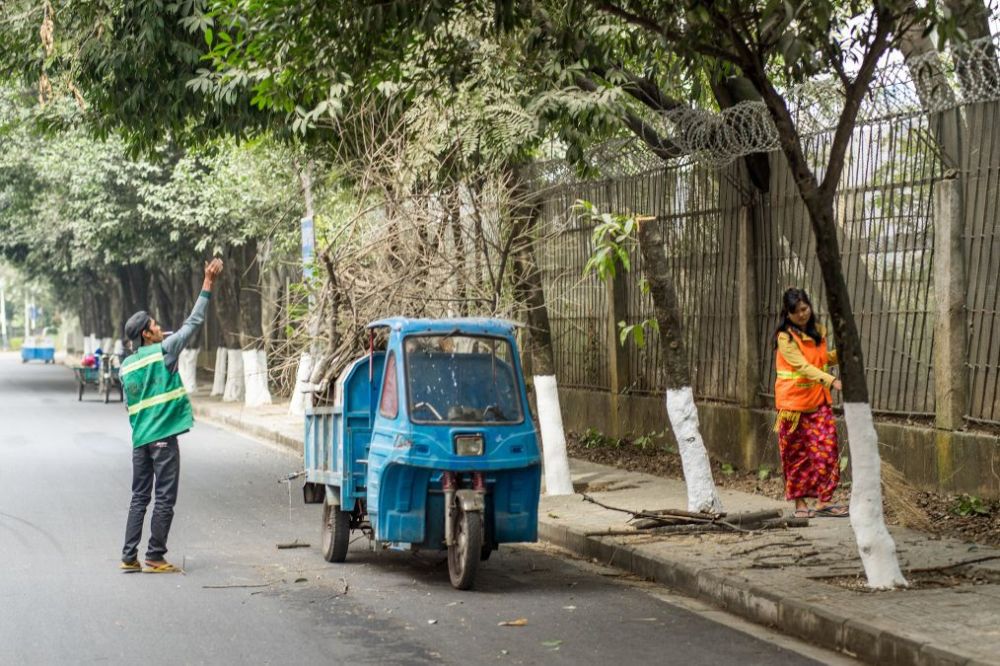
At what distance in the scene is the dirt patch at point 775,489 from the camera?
1007 centimetres

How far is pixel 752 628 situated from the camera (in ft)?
26.1

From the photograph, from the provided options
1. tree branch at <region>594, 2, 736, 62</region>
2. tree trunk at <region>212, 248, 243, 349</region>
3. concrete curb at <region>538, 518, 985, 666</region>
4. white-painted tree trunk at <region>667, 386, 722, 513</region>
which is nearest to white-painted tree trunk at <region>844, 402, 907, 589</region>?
concrete curb at <region>538, 518, 985, 666</region>

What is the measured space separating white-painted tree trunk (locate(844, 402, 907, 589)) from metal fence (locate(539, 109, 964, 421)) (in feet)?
8.96

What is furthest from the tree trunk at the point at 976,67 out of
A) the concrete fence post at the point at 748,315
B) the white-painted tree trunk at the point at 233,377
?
the white-painted tree trunk at the point at 233,377

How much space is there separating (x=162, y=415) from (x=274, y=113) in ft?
18.8

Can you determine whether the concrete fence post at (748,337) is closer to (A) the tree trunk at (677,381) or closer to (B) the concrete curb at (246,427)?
(A) the tree trunk at (677,381)

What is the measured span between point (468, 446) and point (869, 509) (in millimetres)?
2533

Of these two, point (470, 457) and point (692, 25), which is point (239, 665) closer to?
point (470, 457)

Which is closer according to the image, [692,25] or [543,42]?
[692,25]

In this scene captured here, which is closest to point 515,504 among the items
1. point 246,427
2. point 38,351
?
point 246,427

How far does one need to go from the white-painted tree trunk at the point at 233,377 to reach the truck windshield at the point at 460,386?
22.1 meters

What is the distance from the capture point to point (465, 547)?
8977mm

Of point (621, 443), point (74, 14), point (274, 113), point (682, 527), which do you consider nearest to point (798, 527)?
point (682, 527)

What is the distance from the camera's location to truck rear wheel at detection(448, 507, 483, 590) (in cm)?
892
